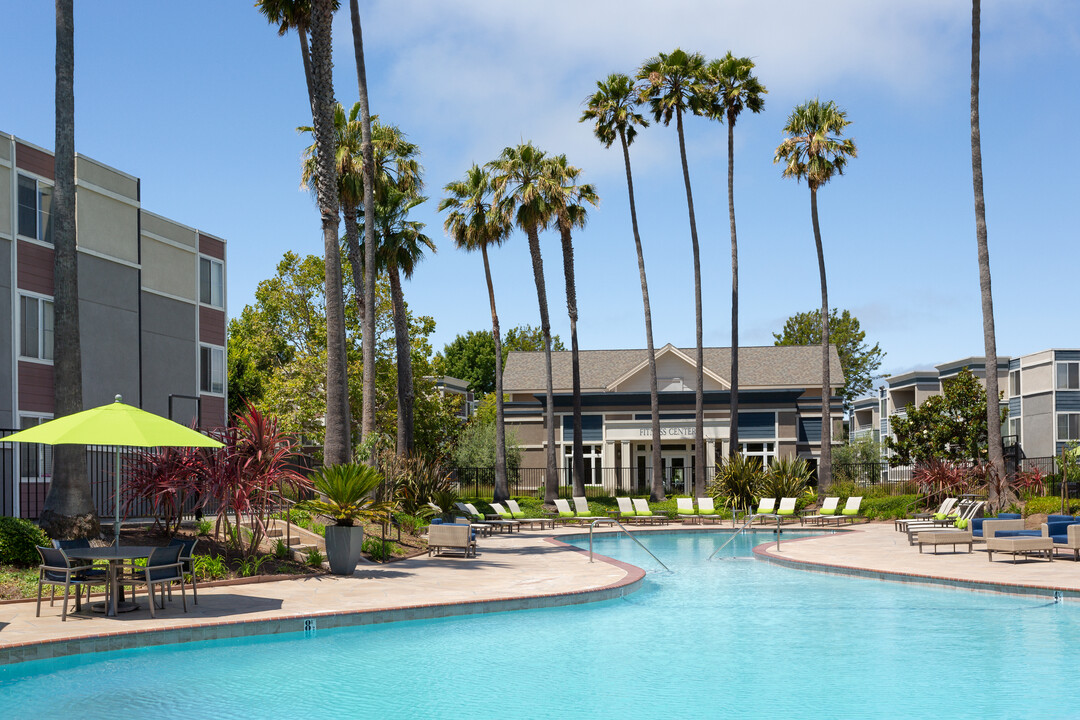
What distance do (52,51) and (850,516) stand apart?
2704 cm

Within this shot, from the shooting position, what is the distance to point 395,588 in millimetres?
14477

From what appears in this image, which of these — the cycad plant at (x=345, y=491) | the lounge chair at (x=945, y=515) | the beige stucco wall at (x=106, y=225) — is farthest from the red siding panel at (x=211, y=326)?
the lounge chair at (x=945, y=515)

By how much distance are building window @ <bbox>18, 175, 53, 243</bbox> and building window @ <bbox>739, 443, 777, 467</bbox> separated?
32.1 metres

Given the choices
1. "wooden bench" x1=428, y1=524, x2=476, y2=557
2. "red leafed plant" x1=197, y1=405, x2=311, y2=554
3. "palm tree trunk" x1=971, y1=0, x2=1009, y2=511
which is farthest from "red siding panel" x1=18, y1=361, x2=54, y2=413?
"palm tree trunk" x1=971, y1=0, x2=1009, y2=511

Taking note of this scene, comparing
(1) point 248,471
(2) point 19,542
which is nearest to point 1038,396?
(1) point 248,471

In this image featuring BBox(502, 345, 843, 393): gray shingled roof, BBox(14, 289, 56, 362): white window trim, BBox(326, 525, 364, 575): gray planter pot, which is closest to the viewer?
BBox(326, 525, 364, 575): gray planter pot

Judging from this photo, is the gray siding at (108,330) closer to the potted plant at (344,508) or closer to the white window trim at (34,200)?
the white window trim at (34,200)

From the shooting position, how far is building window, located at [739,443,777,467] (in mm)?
45781

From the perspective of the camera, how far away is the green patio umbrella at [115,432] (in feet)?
35.8

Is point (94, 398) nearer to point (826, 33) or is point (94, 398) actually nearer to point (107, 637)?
point (107, 637)

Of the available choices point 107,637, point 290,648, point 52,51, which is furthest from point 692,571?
point 52,51

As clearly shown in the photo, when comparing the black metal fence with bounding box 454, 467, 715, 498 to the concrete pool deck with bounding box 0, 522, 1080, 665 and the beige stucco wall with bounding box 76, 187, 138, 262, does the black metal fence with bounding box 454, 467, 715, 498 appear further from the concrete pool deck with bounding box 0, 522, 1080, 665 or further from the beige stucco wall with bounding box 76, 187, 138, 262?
the concrete pool deck with bounding box 0, 522, 1080, 665

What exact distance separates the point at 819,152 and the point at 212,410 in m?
24.8

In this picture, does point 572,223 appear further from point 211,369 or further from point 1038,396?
point 1038,396
